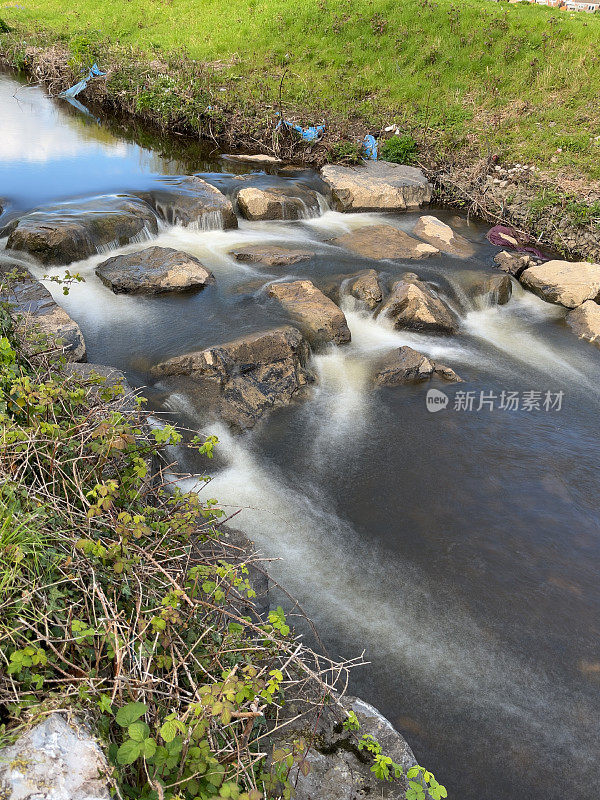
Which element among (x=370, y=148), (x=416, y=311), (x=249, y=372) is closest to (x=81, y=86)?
(x=370, y=148)

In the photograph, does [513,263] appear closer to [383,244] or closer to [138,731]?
[383,244]

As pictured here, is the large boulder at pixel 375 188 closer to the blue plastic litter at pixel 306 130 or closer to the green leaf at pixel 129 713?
the blue plastic litter at pixel 306 130

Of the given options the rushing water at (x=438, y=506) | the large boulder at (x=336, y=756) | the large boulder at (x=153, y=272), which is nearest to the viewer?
the large boulder at (x=336, y=756)

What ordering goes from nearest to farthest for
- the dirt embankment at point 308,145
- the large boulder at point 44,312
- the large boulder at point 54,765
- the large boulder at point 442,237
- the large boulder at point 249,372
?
1. the large boulder at point 54,765
2. the large boulder at point 44,312
3. the large boulder at point 249,372
4. the large boulder at point 442,237
5. the dirt embankment at point 308,145

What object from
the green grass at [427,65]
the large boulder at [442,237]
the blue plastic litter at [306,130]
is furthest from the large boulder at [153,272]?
the green grass at [427,65]

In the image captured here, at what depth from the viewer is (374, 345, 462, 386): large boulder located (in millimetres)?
7656

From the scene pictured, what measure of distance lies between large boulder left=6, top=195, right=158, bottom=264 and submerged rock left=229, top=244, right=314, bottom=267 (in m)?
1.64

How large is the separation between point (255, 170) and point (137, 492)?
1200cm

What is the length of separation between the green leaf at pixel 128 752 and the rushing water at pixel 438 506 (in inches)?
95.8

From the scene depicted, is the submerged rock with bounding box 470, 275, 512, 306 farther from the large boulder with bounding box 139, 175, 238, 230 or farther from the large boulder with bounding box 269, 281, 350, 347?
the large boulder with bounding box 139, 175, 238, 230

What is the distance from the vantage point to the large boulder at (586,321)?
372 inches

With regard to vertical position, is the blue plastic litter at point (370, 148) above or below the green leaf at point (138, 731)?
above

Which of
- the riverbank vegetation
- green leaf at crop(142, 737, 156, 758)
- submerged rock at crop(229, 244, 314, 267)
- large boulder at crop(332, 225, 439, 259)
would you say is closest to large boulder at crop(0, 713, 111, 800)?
the riverbank vegetation

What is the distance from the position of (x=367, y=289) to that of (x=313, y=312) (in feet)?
4.14
